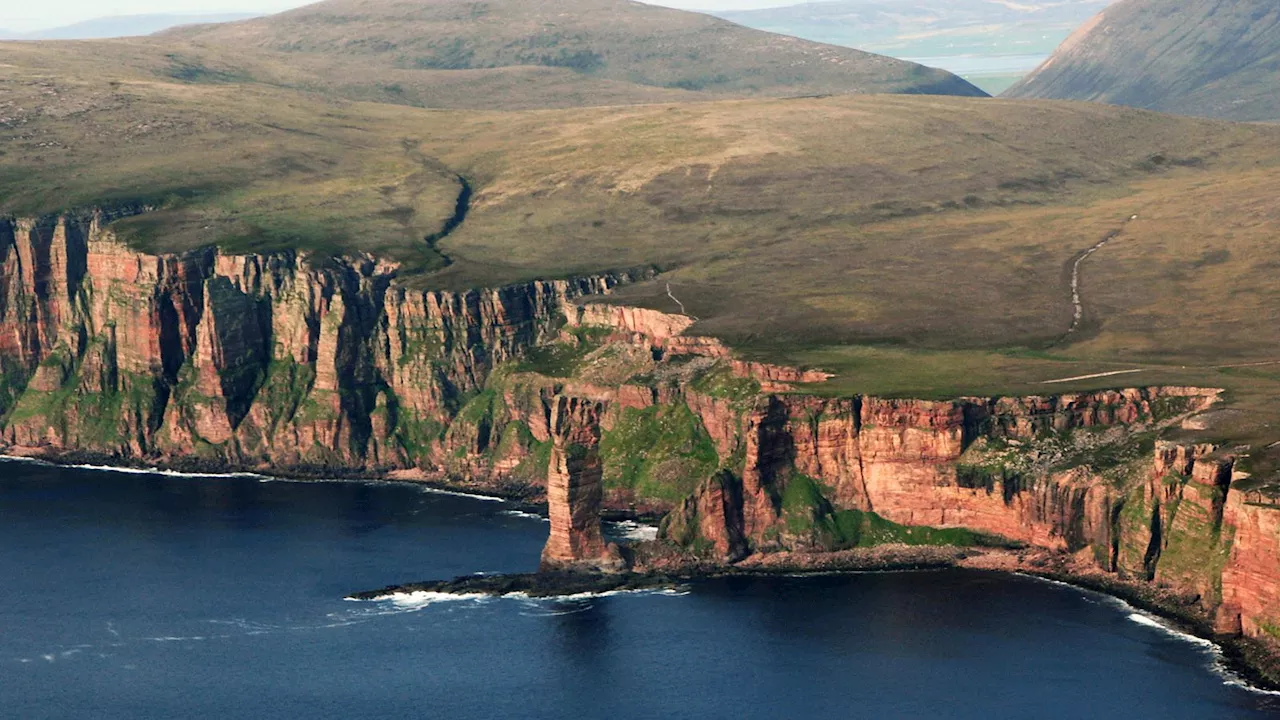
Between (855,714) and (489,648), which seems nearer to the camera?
(855,714)

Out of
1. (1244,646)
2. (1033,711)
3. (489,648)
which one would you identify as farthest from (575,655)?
(1244,646)

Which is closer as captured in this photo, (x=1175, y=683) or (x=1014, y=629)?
(x=1175, y=683)

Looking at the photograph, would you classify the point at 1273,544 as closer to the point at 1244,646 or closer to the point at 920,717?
the point at 1244,646

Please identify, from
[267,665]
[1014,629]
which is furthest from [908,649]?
[267,665]

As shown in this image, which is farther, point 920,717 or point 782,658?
point 782,658

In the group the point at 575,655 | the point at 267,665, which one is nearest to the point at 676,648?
the point at 575,655

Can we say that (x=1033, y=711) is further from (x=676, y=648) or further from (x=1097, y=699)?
(x=676, y=648)

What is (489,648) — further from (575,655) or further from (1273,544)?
(1273,544)
